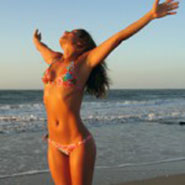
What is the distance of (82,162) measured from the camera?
2826 mm

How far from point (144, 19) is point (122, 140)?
7.86m

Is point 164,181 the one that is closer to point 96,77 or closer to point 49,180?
point 49,180

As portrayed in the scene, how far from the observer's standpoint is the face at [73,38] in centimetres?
294

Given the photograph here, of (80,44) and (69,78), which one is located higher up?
(80,44)

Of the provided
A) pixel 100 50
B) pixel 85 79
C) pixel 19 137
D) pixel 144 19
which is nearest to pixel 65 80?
pixel 85 79

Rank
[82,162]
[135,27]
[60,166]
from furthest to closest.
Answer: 1. [60,166]
2. [82,162]
3. [135,27]

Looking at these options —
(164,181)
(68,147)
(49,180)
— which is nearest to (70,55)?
(68,147)

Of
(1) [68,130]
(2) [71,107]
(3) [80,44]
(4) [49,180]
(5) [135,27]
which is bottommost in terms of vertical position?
(4) [49,180]

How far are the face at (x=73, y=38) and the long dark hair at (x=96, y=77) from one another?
19 millimetres

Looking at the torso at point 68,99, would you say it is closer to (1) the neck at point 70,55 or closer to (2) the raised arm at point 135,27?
(1) the neck at point 70,55

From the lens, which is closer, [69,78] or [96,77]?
[69,78]

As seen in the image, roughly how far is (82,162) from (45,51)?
4.22 ft

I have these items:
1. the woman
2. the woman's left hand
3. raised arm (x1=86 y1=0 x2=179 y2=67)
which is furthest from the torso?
the woman's left hand

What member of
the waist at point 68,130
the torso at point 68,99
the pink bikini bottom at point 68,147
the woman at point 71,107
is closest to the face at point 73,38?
the woman at point 71,107
